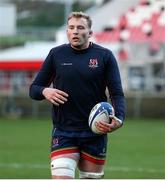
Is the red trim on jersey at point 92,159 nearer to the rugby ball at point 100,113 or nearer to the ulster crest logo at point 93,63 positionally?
the rugby ball at point 100,113

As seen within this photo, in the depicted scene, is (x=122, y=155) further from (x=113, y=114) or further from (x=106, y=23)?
(x=106, y=23)

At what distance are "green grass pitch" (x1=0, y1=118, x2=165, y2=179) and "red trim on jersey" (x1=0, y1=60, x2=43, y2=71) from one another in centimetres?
672

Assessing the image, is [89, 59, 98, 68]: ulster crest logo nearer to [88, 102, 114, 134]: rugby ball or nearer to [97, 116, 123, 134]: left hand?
[88, 102, 114, 134]: rugby ball

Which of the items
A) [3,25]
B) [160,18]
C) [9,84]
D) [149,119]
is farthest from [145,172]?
[3,25]

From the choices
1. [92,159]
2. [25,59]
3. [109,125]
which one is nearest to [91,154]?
[92,159]

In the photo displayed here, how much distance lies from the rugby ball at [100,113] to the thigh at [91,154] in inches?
14.4

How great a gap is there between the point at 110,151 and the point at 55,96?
11.4 meters

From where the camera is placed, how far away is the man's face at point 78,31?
28.7 ft

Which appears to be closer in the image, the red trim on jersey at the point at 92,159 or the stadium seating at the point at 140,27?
the red trim on jersey at the point at 92,159

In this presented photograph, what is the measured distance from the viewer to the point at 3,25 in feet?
193

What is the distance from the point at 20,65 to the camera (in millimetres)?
39281

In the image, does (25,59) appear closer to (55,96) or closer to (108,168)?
(108,168)

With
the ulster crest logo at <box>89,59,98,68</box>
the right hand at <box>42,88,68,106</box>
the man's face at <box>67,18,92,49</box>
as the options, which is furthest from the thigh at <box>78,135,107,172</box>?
the man's face at <box>67,18,92,49</box>

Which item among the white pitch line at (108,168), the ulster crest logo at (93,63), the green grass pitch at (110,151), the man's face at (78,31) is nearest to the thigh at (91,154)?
the ulster crest logo at (93,63)
